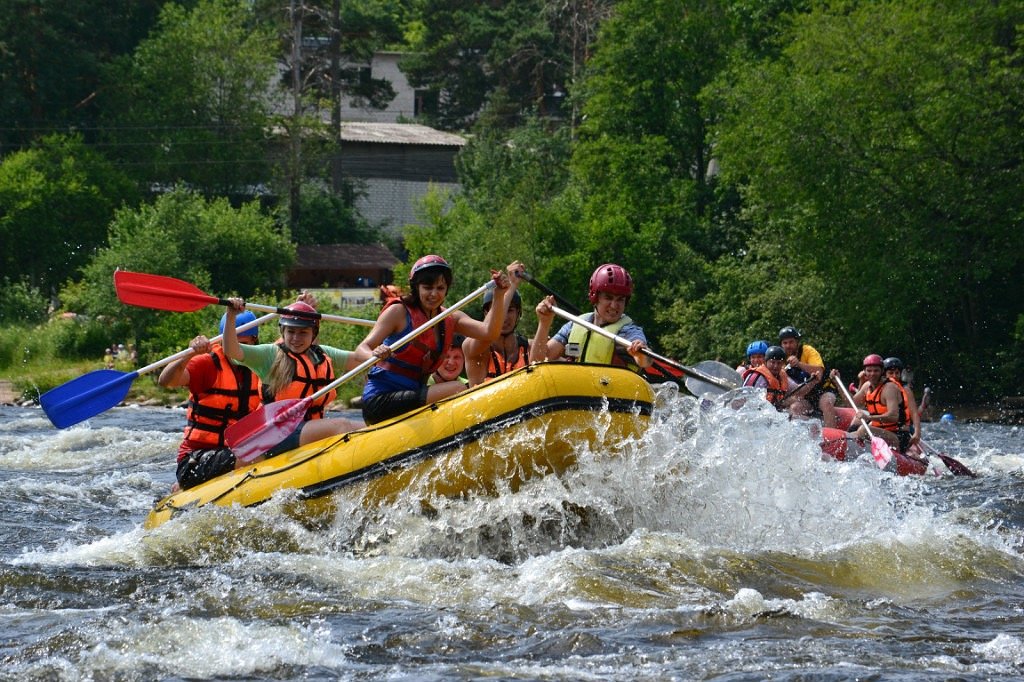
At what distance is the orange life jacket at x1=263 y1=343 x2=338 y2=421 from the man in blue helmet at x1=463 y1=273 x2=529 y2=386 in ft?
3.03

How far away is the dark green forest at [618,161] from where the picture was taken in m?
24.4

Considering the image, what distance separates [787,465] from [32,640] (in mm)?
4463

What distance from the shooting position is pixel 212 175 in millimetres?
43719

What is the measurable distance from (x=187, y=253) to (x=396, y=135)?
1912 cm

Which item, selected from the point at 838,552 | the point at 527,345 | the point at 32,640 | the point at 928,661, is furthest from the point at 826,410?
the point at 32,640

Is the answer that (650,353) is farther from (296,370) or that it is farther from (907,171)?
(907,171)

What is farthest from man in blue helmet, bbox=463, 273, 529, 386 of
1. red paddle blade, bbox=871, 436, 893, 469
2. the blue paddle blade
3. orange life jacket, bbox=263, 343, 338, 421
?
red paddle blade, bbox=871, 436, 893, 469

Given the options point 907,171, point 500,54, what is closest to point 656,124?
point 907,171

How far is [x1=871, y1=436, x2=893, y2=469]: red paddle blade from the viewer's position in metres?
13.6

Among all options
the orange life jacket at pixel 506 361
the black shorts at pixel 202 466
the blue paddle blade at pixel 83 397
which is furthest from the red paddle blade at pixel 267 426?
the orange life jacket at pixel 506 361

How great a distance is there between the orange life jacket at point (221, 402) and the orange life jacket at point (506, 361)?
1578mm

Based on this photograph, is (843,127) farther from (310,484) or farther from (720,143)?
(310,484)

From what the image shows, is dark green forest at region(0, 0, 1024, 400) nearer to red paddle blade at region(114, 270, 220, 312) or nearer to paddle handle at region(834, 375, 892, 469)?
paddle handle at region(834, 375, 892, 469)

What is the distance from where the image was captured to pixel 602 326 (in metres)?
8.91
